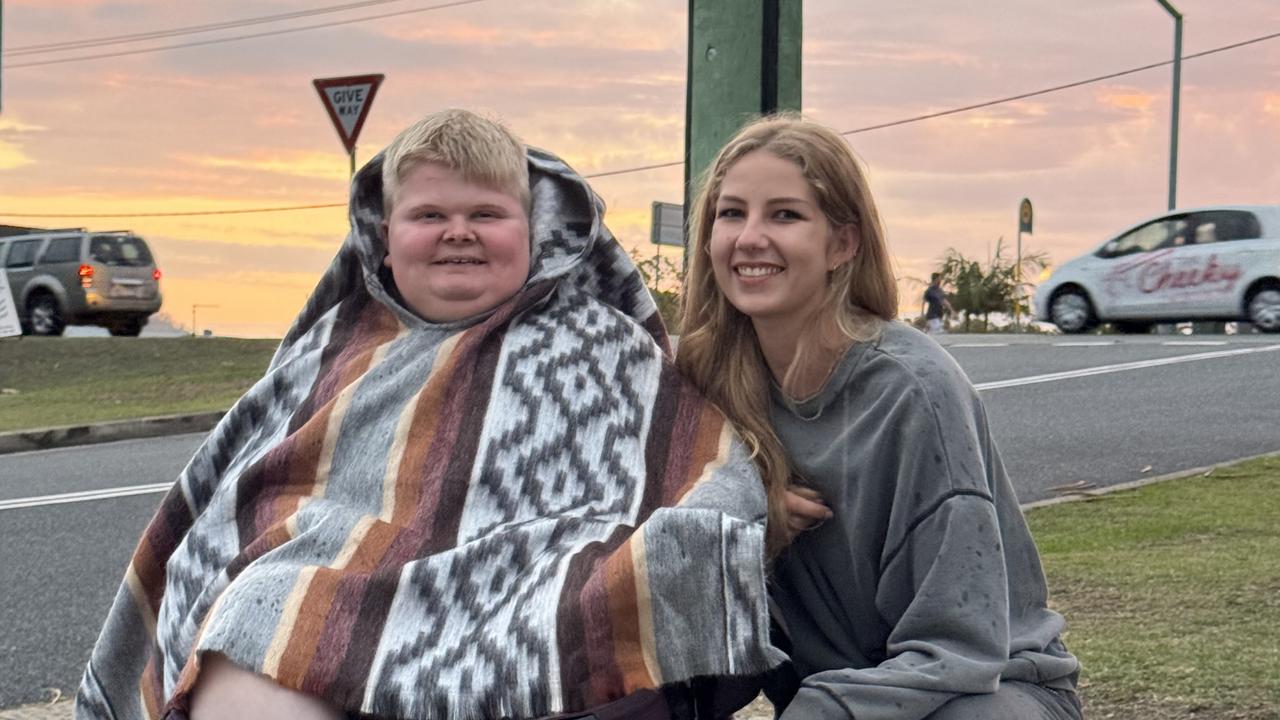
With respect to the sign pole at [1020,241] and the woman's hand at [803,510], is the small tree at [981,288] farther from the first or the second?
the woman's hand at [803,510]

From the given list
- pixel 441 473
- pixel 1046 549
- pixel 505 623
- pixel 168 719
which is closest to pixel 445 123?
pixel 441 473

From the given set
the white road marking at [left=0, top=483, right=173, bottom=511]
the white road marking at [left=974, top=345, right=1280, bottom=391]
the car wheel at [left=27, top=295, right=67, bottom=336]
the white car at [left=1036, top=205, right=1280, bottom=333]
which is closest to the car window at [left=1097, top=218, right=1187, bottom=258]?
the white car at [left=1036, top=205, right=1280, bottom=333]

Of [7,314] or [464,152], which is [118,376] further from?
[464,152]

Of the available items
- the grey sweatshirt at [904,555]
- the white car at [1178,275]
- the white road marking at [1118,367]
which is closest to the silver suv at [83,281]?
the white car at [1178,275]

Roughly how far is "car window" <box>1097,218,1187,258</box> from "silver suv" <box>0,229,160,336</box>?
1501 centimetres

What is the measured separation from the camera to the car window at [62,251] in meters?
27.7

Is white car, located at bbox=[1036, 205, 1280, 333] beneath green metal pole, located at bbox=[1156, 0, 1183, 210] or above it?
beneath

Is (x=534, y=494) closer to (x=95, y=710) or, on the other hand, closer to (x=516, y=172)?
(x=516, y=172)

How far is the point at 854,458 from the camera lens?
301 cm

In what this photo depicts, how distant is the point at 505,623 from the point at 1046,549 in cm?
534

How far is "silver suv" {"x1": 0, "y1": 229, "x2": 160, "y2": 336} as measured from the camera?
2753 cm

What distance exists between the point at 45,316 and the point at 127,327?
1.30 meters

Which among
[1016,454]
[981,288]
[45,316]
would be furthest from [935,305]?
[1016,454]

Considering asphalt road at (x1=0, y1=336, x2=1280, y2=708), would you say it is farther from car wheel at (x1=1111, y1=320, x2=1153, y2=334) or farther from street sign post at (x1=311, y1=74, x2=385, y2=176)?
car wheel at (x1=1111, y1=320, x2=1153, y2=334)
